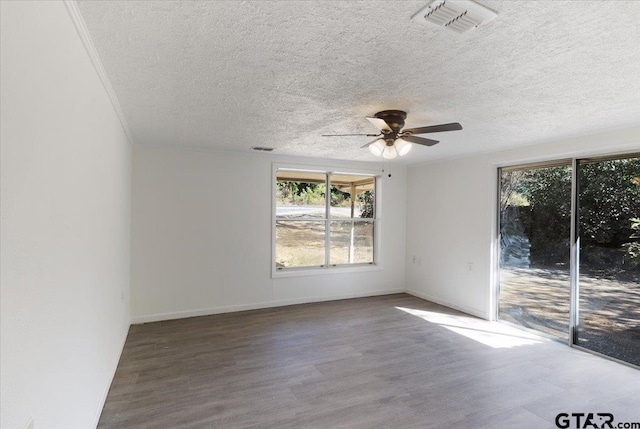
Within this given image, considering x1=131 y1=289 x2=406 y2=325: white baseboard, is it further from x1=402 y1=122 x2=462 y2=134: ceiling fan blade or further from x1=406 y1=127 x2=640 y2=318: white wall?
x1=402 y1=122 x2=462 y2=134: ceiling fan blade

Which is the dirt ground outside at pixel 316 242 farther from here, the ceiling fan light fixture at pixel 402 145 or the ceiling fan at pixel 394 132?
the ceiling fan light fixture at pixel 402 145

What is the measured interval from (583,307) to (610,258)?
62 cm

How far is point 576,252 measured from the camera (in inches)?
148

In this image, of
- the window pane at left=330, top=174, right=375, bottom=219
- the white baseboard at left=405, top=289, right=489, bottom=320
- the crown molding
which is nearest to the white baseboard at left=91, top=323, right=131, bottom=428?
the crown molding

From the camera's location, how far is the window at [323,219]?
5439 mm

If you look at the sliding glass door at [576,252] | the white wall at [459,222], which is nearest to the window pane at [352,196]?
the white wall at [459,222]

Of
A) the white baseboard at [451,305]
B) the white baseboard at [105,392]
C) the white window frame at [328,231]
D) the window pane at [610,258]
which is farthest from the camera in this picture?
the white window frame at [328,231]

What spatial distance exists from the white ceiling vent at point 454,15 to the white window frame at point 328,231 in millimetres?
3808

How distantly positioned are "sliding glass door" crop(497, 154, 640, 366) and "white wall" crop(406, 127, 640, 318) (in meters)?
0.17

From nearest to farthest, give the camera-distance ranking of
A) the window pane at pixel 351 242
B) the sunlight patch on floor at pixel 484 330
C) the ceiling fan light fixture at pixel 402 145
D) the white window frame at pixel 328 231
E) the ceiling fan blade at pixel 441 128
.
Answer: the ceiling fan blade at pixel 441 128 < the ceiling fan light fixture at pixel 402 145 < the sunlight patch on floor at pixel 484 330 < the white window frame at pixel 328 231 < the window pane at pixel 351 242

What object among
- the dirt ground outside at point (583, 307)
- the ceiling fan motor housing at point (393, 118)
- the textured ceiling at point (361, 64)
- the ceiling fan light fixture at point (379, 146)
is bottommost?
the dirt ground outside at point (583, 307)

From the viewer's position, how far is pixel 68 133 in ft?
5.16

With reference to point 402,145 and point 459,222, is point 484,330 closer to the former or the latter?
point 459,222

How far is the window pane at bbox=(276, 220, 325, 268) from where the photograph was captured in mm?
5410
